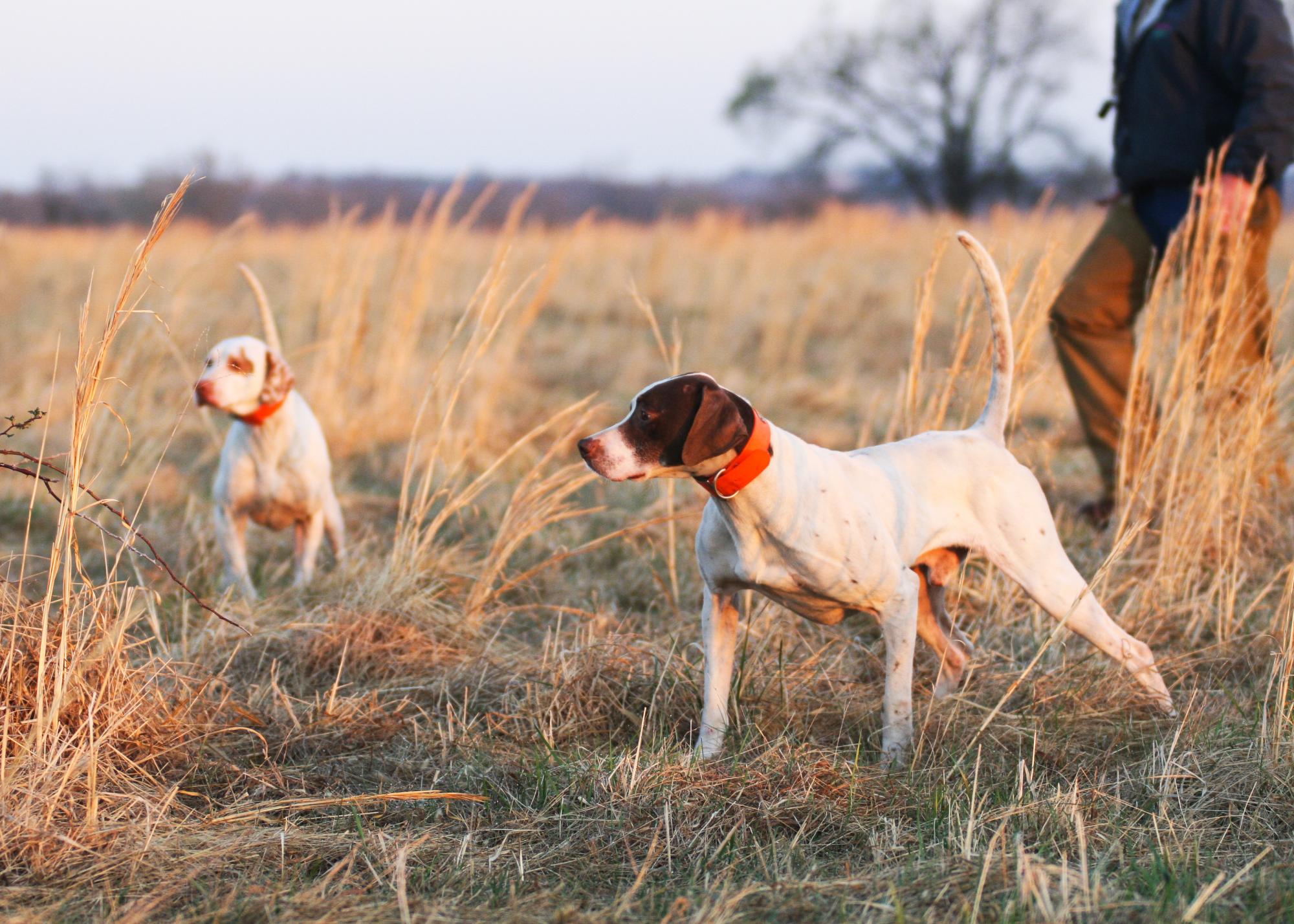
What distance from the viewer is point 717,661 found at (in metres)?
2.68

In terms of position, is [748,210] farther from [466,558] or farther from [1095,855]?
[1095,855]

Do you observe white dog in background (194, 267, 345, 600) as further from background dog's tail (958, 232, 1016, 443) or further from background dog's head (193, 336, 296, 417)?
background dog's tail (958, 232, 1016, 443)

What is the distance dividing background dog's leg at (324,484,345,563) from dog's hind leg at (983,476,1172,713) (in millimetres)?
2322

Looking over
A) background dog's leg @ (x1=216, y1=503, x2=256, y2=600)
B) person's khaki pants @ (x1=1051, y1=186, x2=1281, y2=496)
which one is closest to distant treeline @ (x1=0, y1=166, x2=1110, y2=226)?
person's khaki pants @ (x1=1051, y1=186, x2=1281, y2=496)

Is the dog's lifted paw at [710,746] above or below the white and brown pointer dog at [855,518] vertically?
below

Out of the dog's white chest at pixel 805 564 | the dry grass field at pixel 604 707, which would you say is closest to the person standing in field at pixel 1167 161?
the dry grass field at pixel 604 707

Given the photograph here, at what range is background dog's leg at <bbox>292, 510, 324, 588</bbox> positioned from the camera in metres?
3.92

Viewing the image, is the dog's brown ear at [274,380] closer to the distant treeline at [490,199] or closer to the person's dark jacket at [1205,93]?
the person's dark jacket at [1205,93]

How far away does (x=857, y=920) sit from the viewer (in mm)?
1940

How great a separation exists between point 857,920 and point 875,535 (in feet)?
2.87

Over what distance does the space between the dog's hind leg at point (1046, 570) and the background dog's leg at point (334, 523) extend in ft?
7.62

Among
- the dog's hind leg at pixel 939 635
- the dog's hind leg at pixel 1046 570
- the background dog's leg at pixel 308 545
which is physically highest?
the dog's hind leg at pixel 1046 570

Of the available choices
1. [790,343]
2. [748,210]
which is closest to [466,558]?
[790,343]

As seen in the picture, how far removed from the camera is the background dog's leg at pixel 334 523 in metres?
4.13
